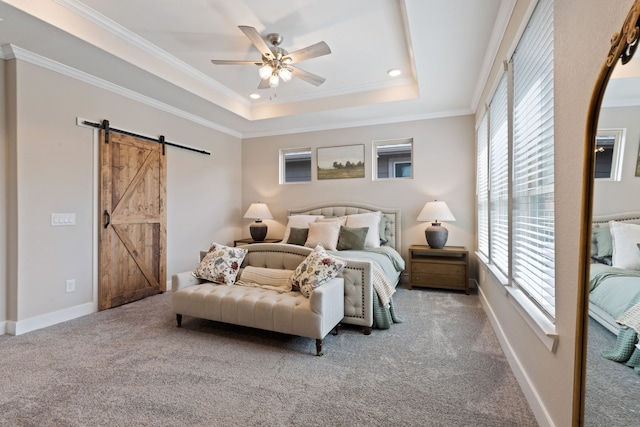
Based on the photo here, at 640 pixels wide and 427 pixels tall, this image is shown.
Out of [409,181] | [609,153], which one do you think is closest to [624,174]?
[609,153]

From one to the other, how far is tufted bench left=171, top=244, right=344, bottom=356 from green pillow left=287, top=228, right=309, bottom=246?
1142 mm

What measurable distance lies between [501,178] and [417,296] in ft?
6.30

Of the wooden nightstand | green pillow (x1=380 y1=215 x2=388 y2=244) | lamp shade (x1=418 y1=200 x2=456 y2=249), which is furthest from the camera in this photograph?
green pillow (x1=380 y1=215 x2=388 y2=244)

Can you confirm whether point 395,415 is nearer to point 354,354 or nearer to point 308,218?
point 354,354

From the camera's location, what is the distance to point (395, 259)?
4.11 metres

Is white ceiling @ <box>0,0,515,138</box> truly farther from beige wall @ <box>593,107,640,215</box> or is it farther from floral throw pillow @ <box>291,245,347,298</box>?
floral throw pillow @ <box>291,245,347,298</box>

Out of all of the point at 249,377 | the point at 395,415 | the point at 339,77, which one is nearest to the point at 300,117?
the point at 339,77

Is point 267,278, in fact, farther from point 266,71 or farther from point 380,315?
point 266,71

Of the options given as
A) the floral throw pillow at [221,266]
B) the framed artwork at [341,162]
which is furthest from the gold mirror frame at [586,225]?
the framed artwork at [341,162]

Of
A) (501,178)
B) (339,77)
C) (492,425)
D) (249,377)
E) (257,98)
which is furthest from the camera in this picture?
(257,98)

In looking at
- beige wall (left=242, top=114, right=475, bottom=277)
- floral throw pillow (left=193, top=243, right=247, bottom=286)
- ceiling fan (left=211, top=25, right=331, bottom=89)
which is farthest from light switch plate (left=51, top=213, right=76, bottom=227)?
beige wall (left=242, top=114, right=475, bottom=277)

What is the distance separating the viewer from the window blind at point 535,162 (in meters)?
1.60

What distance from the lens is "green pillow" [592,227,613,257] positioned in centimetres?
93

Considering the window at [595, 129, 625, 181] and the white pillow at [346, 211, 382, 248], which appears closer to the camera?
the window at [595, 129, 625, 181]
